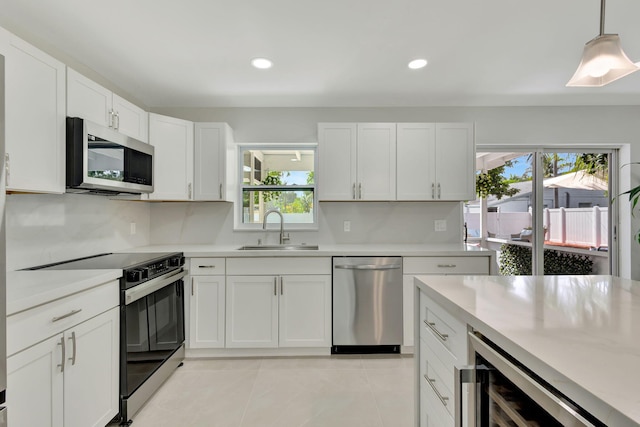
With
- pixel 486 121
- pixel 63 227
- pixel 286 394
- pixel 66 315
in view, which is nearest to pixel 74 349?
pixel 66 315

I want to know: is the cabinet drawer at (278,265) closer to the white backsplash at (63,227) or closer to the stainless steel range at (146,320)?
the stainless steel range at (146,320)

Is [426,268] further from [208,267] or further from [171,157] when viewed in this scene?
[171,157]

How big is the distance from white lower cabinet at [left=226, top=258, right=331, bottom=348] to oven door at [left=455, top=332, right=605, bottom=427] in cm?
180

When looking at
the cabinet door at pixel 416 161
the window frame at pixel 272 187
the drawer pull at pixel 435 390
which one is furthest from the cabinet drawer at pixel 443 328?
the window frame at pixel 272 187

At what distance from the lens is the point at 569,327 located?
0.86 meters

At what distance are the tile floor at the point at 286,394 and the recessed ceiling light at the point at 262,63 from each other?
2.46m

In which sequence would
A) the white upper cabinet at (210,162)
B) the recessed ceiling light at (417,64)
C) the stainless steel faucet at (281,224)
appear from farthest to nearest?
the stainless steel faucet at (281,224) → the white upper cabinet at (210,162) → the recessed ceiling light at (417,64)

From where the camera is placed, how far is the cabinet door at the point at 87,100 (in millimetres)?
1891

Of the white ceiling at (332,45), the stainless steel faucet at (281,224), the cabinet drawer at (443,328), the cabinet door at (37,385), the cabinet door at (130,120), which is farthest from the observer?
the stainless steel faucet at (281,224)

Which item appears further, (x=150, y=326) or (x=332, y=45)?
(x=332, y=45)

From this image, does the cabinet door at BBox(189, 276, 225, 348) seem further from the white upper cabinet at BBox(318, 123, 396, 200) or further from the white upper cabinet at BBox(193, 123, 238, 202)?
the white upper cabinet at BBox(318, 123, 396, 200)

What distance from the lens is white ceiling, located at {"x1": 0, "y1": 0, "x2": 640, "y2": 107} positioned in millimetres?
1833

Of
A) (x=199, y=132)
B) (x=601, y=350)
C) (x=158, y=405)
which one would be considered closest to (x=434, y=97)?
(x=199, y=132)

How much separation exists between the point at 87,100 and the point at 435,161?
287 centimetres
